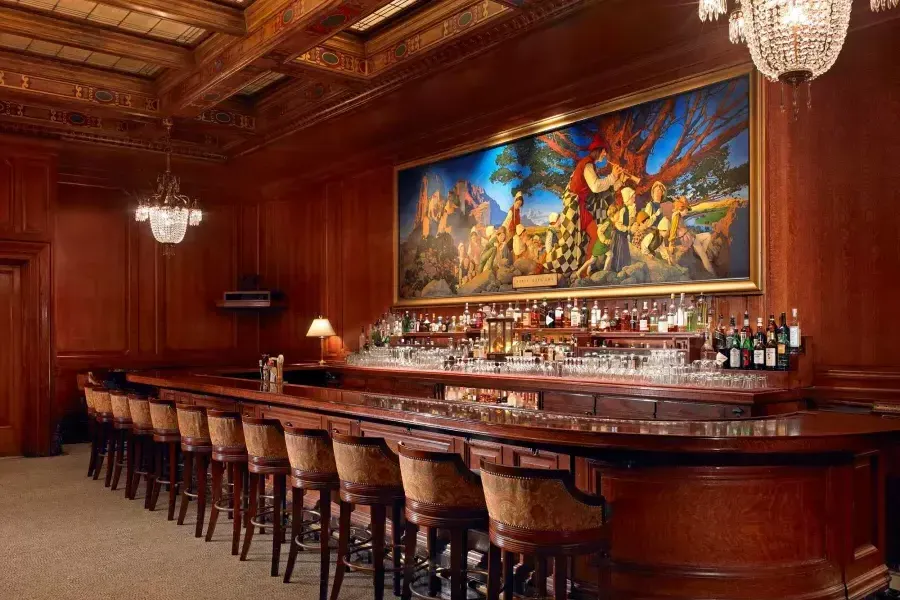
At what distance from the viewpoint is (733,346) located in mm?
5836

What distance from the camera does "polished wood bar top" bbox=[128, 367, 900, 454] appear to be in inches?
129

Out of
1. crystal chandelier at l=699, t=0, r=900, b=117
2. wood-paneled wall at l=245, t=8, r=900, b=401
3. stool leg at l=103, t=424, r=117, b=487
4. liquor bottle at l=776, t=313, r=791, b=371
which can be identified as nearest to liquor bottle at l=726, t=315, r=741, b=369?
wood-paneled wall at l=245, t=8, r=900, b=401

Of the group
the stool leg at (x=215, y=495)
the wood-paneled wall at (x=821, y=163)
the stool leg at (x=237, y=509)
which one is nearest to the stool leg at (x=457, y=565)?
the stool leg at (x=237, y=509)

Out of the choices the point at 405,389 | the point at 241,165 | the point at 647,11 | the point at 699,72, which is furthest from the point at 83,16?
the point at 699,72

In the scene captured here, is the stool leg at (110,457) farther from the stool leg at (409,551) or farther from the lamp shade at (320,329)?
the stool leg at (409,551)

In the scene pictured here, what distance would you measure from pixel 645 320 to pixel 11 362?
7.94 metres

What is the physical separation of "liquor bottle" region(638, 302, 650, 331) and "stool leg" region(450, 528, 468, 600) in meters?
3.50

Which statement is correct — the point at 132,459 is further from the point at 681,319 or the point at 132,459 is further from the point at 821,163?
the point at 821,163

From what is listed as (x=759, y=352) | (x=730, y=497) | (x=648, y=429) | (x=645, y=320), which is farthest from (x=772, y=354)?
(x=648, y=429)

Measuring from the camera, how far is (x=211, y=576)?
4660mm

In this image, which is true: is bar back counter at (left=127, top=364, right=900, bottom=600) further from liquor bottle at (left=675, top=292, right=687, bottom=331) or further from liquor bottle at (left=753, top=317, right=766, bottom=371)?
liquor bottle at (left=675, top=292, right=687, bottom=331)

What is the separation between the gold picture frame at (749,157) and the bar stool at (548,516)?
350 centimetres

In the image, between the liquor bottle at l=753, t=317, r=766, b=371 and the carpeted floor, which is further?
the liquor bottle at l=753, t=317, r=766, b=371

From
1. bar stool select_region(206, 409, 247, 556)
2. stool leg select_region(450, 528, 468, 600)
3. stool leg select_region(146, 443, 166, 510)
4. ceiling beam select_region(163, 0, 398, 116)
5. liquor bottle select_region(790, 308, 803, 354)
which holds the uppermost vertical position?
ceiling beam select_region(163, 0, 398, 116)
